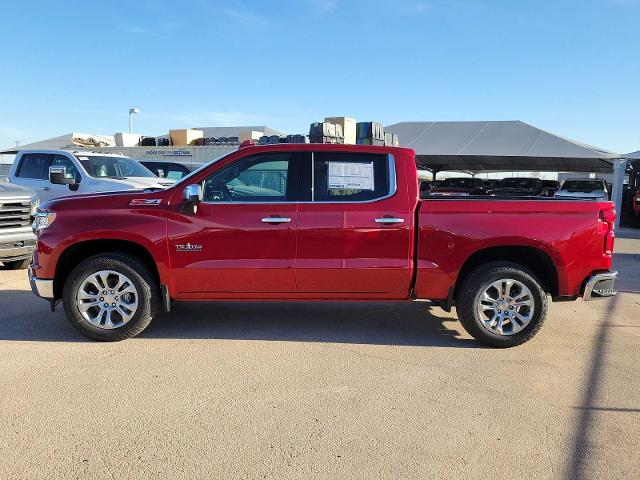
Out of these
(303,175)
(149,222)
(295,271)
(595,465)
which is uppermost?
(303,175)

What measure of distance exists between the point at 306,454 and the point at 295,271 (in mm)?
2062

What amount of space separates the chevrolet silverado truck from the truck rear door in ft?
17.9

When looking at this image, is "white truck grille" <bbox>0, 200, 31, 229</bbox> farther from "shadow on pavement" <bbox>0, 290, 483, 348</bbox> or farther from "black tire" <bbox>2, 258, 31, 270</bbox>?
"shadow on pavement" <bbox>0, 290, 483, 348</bbox>

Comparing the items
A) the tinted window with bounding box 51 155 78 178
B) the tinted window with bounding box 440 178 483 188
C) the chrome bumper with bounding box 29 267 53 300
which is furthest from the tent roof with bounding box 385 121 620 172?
the chrome bumper with bounding box 29 267 53 300

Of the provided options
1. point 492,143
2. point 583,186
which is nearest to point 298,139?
point 583,186

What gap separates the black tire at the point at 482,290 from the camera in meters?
4.90

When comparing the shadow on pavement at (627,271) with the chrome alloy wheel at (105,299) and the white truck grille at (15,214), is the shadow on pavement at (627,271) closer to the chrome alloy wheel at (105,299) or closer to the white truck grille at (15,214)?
the chrome alloy wheel at (105,299)

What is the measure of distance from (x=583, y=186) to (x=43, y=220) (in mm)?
19707

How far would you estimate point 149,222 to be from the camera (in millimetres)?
4855

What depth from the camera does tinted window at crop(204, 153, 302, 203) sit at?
16.3ft

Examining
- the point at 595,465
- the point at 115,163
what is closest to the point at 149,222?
the point at 595,465

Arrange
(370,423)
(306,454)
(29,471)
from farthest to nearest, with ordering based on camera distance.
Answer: (370,423)
(306,454)
(29,471)

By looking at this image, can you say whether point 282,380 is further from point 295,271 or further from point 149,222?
point 149,222

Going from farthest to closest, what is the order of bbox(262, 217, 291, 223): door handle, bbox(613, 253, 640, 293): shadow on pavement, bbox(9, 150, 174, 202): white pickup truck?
1. bbox(9, 150, 174, 202): white pickup truck
2. bbox(613, 253, 640, 293): shadow on pavement
3. bbox(262, 217, 291, 223): door handle
